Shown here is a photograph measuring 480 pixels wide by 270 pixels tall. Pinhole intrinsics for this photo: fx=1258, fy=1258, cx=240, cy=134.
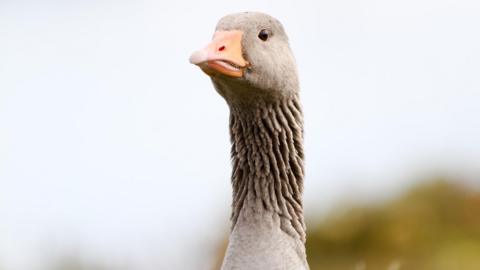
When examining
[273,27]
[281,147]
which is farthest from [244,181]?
[273,27]

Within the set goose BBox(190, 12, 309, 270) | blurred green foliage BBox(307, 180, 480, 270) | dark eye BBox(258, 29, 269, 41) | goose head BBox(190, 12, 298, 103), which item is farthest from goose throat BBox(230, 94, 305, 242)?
blurred green foliage BBox(307, 180, 480, 270)

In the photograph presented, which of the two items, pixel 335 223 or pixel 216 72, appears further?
pixel 335 223

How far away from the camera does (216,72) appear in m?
5.46

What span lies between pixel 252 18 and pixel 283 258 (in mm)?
1110

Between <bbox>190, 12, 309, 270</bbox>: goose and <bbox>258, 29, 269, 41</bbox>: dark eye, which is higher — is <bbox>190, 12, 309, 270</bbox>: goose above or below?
below

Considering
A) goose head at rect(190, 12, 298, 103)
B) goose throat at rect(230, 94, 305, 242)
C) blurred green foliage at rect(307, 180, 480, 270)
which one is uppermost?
goose head at rect(190, 12, 298, 103)

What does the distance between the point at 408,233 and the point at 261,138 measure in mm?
5454

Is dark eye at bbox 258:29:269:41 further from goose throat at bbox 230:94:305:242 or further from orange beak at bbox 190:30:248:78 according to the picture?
goose throat at bbox 230:94:305:242

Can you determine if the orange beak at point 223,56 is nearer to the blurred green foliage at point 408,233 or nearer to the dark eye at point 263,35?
the dark eye at point 263,35

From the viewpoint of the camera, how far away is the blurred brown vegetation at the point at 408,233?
10500mm

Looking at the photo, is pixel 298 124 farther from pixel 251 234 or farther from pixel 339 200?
pixel 339 200

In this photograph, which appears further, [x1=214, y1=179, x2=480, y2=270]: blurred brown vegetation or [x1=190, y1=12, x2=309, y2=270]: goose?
[x1=214, y1=179, x2=480, y2=270]: blurred brown vegetation

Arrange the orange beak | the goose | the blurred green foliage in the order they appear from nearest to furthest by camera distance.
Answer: the orange beak < the goose < the blurred green foliage

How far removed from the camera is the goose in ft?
18.4
